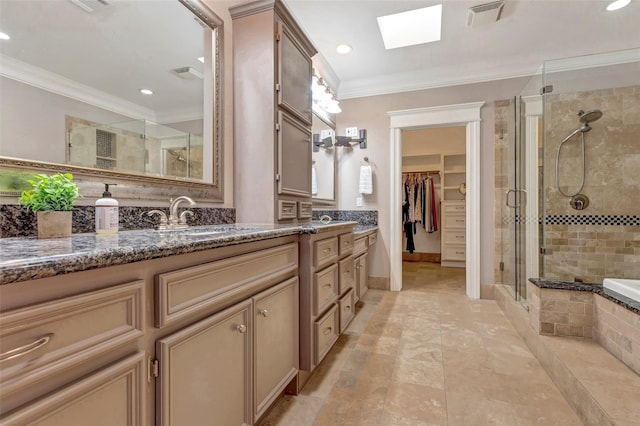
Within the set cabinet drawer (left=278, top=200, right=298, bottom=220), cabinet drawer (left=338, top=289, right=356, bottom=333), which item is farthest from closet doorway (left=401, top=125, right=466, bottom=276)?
cabinet drawer (left=278, top=200, right=298, bottom=220)

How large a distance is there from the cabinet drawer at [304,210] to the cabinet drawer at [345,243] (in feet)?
1.18

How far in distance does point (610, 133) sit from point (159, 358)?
11.8 feet

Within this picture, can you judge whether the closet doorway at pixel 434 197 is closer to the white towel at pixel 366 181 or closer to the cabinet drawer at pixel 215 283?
the white towel at pixel 366 181

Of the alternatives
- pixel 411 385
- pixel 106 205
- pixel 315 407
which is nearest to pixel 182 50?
pixel 106 205

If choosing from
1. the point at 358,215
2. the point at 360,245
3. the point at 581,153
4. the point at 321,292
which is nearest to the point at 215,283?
the point at 321,292

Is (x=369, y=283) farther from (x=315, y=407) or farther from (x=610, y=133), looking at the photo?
(x=610, y=133)

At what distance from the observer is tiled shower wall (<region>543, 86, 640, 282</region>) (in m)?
2.45

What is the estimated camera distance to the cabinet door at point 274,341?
3.97 ft

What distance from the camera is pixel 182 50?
162 cm

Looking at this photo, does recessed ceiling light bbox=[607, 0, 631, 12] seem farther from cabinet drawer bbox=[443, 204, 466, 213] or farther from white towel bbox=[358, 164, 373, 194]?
cabinet drawer bbox=[443, 204, 466, 213]

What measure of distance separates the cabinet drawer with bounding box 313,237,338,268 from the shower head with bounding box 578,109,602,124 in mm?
2541

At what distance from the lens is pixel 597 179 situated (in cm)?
256

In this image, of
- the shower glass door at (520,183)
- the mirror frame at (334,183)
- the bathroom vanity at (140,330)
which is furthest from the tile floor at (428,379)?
the mirror frame at (334,183)

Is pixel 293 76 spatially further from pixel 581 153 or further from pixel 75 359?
pixel 581 153
